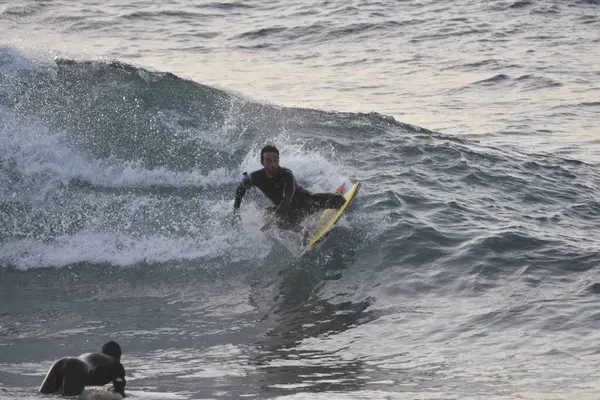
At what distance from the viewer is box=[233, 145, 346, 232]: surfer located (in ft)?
37.0

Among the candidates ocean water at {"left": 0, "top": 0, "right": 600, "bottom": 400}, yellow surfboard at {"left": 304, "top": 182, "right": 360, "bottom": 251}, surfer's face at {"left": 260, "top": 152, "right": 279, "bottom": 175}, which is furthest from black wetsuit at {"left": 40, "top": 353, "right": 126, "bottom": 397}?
yellow surfboard at {"left": 304, "top": 182, "right": 360, "bottom": 251}

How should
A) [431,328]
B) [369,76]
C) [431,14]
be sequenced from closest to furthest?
[431,328] < [369,76] < [431,14]

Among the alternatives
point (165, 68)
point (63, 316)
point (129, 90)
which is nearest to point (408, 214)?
point (63, 316)

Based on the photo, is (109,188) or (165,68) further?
(165,68)

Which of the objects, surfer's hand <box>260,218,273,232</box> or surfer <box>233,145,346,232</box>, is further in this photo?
surfer's hand <box>260,218,273,232</box>

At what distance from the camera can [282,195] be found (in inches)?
456

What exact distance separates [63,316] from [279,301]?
242 cm

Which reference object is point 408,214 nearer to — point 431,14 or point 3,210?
→ point 3,210

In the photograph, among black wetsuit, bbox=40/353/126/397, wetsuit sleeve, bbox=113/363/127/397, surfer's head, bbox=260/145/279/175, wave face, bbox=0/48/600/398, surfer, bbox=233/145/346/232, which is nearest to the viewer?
black wetsuit, bbox=40/353/126/397

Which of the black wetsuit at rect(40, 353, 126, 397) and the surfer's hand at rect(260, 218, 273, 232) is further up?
the black wetsuit at rect(40, 353, 126, 397)

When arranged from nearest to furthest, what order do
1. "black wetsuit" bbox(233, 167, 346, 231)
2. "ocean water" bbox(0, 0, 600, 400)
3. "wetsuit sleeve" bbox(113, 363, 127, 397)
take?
"wetsuit sleeve" bbox(113, 363, 127, 397), "ocean water" bbox(0, 0, 600, 400), "black wetsuit" bbox(233, 167, 346, 231)

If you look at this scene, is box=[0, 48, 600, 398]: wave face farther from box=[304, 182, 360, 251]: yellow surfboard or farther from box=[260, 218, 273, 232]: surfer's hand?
box=[260, 218, 273, 232]: surfer's hand

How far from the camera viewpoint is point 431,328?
30.8 ft

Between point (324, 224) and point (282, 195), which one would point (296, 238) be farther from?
point (282, 195)
